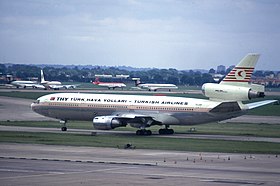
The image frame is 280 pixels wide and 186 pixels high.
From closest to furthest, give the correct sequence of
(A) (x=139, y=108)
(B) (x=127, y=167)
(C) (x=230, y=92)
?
(B) (x=127, y=167), (C) (x=230, y=92), (A) (x=139, y=108)

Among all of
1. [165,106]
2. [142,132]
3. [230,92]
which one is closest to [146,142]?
[142,132]

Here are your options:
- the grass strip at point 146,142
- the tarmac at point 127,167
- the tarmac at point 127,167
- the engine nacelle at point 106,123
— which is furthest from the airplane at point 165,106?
the tarmac at point 127,167

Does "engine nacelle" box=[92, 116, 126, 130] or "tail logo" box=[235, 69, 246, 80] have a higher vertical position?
"tail logo" box=[235, 69, 246, 80]

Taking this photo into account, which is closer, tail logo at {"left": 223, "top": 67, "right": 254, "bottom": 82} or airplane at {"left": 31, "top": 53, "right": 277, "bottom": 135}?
tail logo at {"left": 223, "top": 67, "right": 254, "bottom": 82}

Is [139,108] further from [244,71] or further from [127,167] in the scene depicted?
[127,167]

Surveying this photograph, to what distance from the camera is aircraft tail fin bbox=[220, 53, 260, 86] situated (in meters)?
76.1

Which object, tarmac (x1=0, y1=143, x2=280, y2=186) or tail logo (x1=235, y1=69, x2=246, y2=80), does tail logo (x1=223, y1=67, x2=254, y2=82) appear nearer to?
tail logo (x1=235, y1=69, x2=246, y2=80)

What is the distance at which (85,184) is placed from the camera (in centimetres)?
4019

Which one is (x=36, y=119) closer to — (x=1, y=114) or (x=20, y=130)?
(x=1, y=114)

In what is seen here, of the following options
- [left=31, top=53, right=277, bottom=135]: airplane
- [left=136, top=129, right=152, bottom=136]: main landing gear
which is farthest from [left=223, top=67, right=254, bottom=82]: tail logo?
[left=136, top=129, right=152, bottom=136]: main landing gear

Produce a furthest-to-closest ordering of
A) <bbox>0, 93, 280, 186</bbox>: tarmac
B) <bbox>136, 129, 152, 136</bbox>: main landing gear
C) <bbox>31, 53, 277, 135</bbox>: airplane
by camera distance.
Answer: <bbox>136, 129, 152, 136</bbox>: main landing gear → <bbox>31, 53, 277, 135</bbox>: airplane → <bbox>0, 93, 280, 186</bbox>: tarmac

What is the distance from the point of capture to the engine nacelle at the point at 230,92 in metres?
74.8

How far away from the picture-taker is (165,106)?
79.6 m

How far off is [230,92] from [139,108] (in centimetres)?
1030
